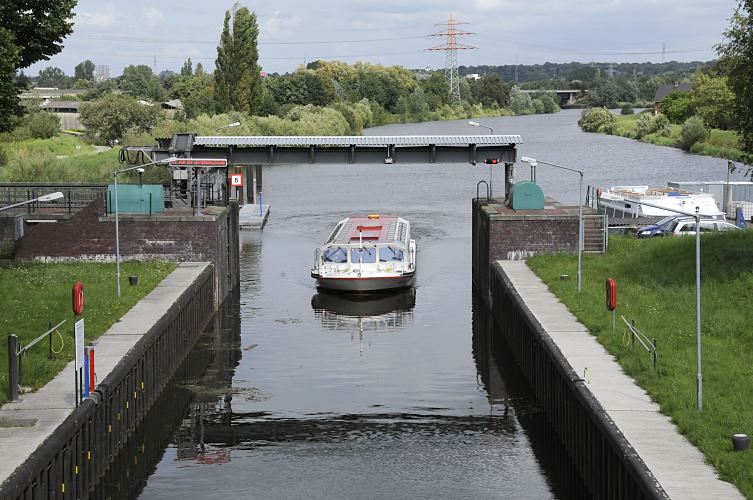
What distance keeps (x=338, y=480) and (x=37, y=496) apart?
27.2 ft

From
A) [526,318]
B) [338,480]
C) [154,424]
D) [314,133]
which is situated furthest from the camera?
[314,133]

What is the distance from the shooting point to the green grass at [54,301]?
119 feet

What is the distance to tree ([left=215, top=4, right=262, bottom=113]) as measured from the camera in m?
142

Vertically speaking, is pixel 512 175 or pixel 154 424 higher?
pixel 512 175

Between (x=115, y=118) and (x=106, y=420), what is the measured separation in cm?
10694

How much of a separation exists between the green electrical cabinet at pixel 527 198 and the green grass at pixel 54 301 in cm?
1569

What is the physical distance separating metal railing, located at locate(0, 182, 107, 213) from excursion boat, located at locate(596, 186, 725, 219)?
2843 cm

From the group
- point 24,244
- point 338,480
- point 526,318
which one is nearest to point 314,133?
point 24,244

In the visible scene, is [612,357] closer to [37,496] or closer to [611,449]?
[611,449]

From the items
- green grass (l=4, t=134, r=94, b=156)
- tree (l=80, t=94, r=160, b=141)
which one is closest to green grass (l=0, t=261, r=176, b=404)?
green grass (l=4, t=134, r=94, b=156)

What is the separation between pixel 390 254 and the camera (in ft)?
199

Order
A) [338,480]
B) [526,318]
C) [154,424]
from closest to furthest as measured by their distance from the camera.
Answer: [338,480], [154,424], [526,318]

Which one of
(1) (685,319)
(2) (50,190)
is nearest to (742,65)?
(1) (685,319)

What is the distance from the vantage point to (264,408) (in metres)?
39.5
